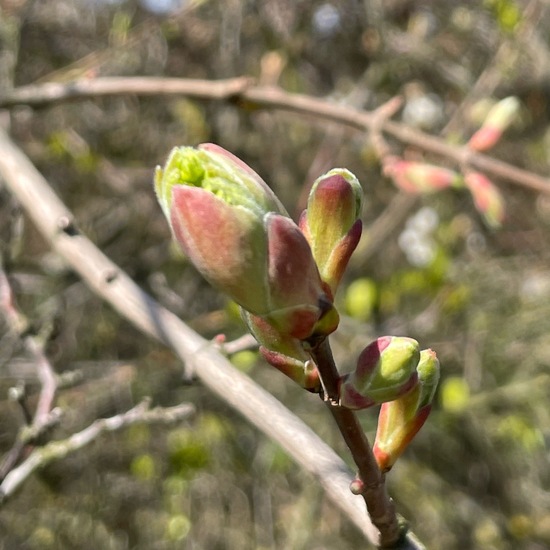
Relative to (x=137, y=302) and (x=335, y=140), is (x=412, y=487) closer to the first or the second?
(x=335, y=140)

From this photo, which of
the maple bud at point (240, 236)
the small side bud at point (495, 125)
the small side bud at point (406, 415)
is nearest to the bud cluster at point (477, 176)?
the small side bud at point (495, 125)

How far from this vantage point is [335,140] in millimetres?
2883

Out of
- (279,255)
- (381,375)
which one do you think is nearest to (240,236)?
(279,255)

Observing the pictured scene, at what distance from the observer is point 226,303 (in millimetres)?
2336

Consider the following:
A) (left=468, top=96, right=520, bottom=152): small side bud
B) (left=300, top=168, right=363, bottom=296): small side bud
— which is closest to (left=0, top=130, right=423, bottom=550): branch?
(left=300, top=168, right=363, bottom=296): small side bud

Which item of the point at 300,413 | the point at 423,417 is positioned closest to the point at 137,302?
the point at 423,417

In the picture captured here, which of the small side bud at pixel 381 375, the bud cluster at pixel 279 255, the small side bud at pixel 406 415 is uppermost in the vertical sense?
the bud cluster at pixel 279 255

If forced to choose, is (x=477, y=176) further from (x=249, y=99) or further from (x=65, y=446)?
(x=65, y=446)

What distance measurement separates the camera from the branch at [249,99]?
1.46 metres

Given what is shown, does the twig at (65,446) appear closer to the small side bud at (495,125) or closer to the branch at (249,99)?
the branch at (249,99)

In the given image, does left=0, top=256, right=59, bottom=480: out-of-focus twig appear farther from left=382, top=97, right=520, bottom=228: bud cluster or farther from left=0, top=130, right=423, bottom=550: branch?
left=382, top=97, right=520, bottom=228: bud cluster

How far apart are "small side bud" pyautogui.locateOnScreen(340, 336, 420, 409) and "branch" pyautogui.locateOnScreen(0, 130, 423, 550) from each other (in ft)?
0.48

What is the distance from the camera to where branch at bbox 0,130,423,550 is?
66cm

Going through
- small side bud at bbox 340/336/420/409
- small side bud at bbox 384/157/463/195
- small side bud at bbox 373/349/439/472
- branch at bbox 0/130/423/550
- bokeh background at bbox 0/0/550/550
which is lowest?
bokeh background at bbox 0/0/550/550
